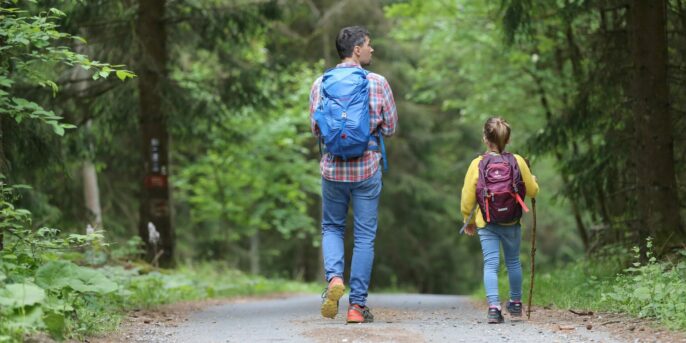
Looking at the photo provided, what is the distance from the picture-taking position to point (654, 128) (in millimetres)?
8445

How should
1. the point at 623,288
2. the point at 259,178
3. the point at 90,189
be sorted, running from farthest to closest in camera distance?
the point at 259,178 < the point at 90,189 < the point at 623,288

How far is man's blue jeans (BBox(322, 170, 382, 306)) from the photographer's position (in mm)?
6602

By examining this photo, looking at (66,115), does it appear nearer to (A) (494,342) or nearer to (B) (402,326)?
(B) (402,326)

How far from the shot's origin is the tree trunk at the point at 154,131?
11930 millimetres

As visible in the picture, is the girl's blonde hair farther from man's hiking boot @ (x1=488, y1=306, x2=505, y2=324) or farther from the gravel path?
the gravel path

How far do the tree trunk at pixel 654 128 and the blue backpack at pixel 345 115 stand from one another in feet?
11.1

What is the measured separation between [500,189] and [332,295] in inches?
61.0

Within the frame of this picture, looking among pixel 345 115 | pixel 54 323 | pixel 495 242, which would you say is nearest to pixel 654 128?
pixel 495 242

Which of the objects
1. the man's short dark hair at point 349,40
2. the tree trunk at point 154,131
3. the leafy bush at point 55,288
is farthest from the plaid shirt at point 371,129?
the tree trunk at point 154,131

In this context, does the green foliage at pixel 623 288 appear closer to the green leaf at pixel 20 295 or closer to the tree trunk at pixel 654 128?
the tree trunk at pixel 654 128

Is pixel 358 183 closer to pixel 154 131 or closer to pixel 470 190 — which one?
pixel 470 190

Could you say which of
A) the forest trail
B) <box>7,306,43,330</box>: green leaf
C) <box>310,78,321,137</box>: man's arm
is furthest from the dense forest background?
the forest trail

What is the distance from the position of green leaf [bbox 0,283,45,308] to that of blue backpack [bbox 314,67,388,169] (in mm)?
2444

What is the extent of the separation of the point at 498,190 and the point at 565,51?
9.99 metres
